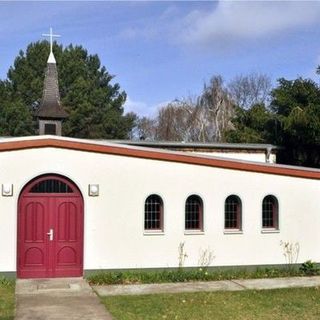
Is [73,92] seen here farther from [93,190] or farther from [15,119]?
[93,190]

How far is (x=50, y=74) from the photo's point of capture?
23.7m

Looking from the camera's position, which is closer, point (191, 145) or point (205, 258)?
point (205, 258)

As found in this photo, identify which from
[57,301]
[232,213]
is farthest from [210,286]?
[57,301]

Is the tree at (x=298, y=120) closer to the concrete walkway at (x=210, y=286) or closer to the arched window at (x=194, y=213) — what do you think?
the arched window at (x=194, y=213)

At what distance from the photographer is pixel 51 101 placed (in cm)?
2255

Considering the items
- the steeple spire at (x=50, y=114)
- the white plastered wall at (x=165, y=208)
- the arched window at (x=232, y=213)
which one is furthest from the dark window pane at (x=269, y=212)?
the steeple spire at (x=50, y=114)

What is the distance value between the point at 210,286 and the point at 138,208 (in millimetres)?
2691

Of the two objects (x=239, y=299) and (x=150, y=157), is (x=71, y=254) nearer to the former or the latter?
(x=150, y=157)

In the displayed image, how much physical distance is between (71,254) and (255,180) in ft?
17.2

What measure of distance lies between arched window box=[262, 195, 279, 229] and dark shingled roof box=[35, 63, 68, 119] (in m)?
9.36

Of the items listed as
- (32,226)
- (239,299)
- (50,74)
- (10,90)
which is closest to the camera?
(239,299)

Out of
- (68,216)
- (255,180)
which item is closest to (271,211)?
(255,180)

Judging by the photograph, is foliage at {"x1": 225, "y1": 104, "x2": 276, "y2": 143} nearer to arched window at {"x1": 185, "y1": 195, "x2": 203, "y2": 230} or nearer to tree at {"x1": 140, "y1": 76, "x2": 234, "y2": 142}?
arched window at {"x1": 185, "y1": 195, "x2": 203, "y2": 230}

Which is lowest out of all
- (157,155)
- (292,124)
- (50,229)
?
A: (50,229)
